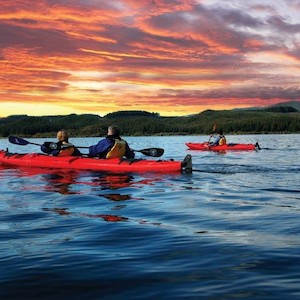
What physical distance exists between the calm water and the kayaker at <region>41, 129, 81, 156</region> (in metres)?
6.00

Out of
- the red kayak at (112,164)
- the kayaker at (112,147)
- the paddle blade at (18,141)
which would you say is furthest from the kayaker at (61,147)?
the paddle blade at (18,141)

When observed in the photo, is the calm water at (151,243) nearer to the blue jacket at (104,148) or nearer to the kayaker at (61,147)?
the blue jacket at (104,148)

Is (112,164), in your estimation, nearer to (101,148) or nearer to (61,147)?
(101,148)

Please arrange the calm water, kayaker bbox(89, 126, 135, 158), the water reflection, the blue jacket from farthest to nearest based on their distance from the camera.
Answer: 1. the blue jacket
2. kayaker bbox(89, 126, 135, 158)
3. the water reflection
4. the calm water

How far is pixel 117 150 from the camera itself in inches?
698

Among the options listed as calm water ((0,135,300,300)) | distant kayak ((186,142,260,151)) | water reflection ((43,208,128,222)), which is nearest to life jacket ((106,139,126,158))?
calm water ((0,135,300,300))

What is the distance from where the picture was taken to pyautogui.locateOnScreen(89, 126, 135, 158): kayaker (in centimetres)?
1725

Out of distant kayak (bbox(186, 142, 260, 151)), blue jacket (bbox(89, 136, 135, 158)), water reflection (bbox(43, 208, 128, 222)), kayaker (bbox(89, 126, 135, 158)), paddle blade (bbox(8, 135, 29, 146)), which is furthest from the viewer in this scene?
distant kayak (bbox(186, 142, 260, 151))

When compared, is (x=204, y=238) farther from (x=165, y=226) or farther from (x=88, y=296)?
(x=88, y=296)

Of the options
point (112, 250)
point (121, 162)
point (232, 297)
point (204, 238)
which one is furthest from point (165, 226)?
point (121, 162)

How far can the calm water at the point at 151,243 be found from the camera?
4.59 m

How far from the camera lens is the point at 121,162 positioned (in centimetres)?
1744

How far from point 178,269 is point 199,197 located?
20.9 ft

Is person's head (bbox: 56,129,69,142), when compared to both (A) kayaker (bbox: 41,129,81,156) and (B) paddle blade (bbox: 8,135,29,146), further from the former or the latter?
(B) paddle blade (bbox: 8,135,29,146)
